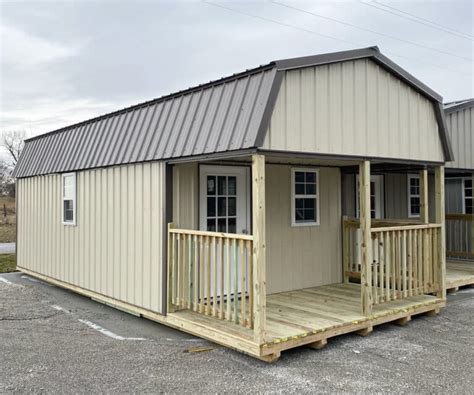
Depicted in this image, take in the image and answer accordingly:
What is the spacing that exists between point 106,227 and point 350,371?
4.25m

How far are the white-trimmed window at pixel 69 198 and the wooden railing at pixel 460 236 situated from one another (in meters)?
7.84

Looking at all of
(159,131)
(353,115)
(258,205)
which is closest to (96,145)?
(159,131)

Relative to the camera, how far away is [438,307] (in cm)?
671

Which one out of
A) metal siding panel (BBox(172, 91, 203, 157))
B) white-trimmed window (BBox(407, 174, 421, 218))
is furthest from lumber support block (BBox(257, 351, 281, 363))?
white-trimmed window (BBox(407, 174, 421, 218))

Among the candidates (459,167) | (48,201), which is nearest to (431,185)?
(459,167)

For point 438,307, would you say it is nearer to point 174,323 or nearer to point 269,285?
point 269,285

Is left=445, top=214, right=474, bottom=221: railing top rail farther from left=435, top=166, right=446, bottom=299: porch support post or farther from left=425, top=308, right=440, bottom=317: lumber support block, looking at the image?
left=425, top=308, right=440, bottom=317: lumber support block

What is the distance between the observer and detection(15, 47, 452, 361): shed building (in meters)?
4.88

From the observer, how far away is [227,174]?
22.2 feet

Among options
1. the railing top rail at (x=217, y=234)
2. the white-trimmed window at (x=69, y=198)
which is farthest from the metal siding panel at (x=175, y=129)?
the railing top rail at (x=217, y=234)

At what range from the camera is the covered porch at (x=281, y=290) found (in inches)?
181

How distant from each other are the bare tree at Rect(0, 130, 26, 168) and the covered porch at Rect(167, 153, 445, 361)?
4301 centimetres

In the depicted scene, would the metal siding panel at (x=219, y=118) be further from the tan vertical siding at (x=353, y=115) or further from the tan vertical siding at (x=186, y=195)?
the tan vertical siding at (x=186, y=195)

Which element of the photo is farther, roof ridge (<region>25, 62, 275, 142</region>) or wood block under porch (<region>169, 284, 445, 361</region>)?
roof ridge (<region>25, 62, 275, 142</region>)
